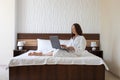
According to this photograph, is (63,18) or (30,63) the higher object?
(63,18)

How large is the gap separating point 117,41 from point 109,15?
33.3 inches

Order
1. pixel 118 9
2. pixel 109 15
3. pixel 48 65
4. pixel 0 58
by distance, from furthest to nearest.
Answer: pixel 0 58 → pixel 109 15 → pixel 118 9 → pixel 48 65

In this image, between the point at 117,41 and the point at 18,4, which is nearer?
the point at 117,41

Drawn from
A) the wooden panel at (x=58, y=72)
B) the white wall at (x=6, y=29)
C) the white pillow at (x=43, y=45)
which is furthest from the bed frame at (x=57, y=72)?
the white wall at (x=6, y=29)

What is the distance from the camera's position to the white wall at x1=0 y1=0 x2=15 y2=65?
6242 millimetres

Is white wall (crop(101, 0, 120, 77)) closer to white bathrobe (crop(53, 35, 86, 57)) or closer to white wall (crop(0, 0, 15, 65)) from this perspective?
white bathrobe (crop(53, 35, 86, 57))

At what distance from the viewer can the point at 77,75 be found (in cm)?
389

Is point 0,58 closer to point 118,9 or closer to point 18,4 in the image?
point 18,4

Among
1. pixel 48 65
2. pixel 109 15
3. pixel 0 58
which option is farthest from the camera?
pixel 0 58

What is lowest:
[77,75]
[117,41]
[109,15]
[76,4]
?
[77,75]

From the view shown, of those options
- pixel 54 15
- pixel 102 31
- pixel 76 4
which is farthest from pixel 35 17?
pixel 102 31

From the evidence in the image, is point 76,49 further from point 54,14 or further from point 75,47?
point 54,14

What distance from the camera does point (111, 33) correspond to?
5.53 metres

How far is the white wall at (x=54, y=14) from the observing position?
644 centimetres
